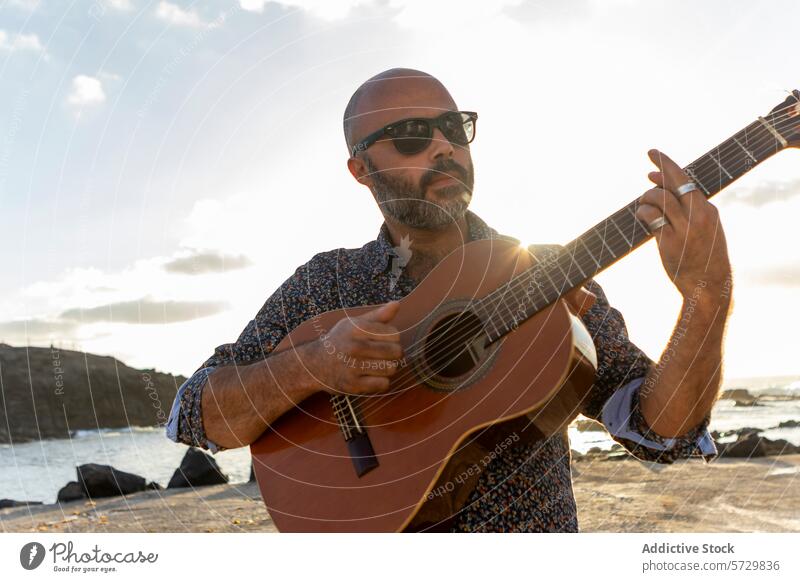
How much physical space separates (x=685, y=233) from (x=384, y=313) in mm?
894

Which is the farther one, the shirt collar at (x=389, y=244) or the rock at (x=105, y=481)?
the rock at (x=105, y=481)

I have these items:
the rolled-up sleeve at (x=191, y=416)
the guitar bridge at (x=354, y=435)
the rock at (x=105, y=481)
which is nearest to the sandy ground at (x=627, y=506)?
the rock at (x=105, y=481)

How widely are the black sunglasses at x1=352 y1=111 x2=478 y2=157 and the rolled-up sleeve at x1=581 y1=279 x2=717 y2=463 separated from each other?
0.80 meters

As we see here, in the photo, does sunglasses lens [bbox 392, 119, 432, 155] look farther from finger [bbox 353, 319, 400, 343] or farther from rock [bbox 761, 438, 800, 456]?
rock [bbox 761, 438, 800, 456]

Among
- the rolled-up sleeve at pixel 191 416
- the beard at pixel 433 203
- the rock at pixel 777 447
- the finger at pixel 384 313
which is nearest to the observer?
the finger at pixel 384 313

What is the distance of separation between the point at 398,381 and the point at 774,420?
1987 mm

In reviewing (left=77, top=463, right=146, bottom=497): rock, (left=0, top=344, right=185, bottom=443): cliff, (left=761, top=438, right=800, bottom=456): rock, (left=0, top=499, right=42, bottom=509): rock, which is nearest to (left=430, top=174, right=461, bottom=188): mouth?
(left=0, top=344, right=185, bottom=443): cliff

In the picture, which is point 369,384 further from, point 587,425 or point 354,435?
point 587,425

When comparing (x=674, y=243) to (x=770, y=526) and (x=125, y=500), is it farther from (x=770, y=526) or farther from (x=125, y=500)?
(x=125, y=500)

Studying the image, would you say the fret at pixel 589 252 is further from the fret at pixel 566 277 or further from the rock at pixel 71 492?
the rock at pixel 71 492

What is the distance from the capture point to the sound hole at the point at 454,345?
7.18ft

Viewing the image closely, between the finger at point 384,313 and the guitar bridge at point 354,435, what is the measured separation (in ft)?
0.92

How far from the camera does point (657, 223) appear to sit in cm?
197
